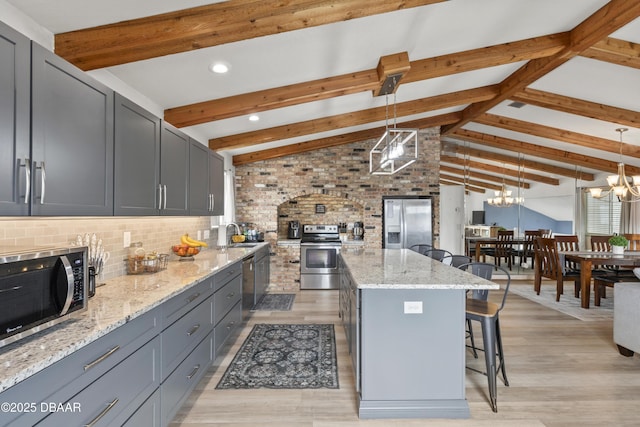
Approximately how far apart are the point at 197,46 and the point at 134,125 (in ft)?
2.16

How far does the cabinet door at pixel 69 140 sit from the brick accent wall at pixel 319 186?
436cm

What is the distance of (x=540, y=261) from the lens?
5805 mm

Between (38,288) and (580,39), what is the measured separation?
465 cm

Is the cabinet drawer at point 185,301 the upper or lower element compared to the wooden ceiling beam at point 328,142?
lower

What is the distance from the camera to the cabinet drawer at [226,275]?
2898mm

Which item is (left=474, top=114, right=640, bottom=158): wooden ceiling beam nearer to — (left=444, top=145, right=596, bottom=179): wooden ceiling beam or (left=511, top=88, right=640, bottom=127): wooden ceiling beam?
(left=511, top=88, right=640, bottom=127): wooden ceiling beam

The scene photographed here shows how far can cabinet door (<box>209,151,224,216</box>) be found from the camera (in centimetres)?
399

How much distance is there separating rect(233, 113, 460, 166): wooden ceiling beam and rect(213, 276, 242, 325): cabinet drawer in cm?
292

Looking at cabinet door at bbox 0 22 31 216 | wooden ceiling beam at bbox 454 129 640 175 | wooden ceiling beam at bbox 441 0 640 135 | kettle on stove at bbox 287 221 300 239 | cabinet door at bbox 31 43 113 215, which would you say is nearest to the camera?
cabinet door at bbox 0 22 31 216

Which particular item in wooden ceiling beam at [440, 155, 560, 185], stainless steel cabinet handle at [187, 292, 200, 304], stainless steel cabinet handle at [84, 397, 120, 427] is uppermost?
wooden ceiling beam at [440, 155, 560, 185]

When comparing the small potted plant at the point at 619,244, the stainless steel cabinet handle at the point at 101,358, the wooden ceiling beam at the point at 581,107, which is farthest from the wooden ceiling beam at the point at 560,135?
the stainless steel cabinet handle at the point at 101,358

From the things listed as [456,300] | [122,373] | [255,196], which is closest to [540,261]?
[456,300]

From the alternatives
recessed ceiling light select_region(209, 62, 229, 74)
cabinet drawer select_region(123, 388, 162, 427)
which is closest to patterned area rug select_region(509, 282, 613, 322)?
cabinet drawer select_region(123, 388, 162, 427)

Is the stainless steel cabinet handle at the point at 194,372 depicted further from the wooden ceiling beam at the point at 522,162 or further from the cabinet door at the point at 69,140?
the wooden ceiling beam at the point at 522,162
